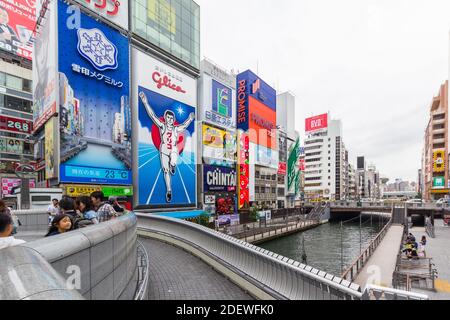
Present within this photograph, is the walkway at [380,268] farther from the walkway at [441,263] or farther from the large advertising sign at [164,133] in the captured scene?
the large advertising sign at [164,133]

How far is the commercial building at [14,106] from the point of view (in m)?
35.3

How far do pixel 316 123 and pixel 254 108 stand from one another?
208 ft

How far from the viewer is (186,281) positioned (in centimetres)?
727

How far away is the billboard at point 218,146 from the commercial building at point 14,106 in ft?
86.3

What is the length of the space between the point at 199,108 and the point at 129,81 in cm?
1616

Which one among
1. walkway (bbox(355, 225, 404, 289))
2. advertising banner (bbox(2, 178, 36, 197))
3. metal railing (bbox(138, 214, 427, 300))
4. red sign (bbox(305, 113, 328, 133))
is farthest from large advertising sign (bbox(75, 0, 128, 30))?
red sign (bbox(305, 113, 328, 133))

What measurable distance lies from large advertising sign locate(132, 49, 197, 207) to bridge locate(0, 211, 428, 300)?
2483 cm

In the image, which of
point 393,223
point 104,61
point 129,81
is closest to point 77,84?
point 104,61

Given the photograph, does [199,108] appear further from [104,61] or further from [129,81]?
[104,61]

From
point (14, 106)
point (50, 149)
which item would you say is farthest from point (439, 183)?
point (14, 106)

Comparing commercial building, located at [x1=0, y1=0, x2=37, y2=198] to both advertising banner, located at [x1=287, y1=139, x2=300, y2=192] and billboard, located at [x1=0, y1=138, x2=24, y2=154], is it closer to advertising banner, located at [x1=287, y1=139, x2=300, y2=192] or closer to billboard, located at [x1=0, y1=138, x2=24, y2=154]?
billboard, located at [x1=0, y1=138, x2=24, y2=154]

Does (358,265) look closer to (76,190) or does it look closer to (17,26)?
(76,190)

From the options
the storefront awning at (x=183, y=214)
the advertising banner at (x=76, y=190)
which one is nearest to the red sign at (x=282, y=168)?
the storefront awning at (x=183, y=214)

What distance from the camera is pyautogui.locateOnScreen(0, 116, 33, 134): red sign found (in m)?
35.5
